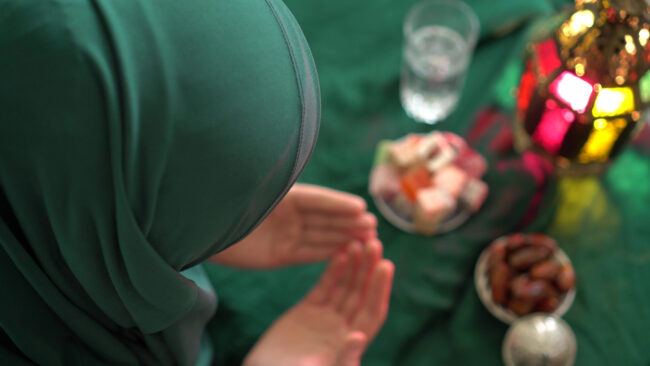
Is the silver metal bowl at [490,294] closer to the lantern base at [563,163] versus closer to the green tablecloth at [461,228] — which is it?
Result: the green tablecloth at [461,228]

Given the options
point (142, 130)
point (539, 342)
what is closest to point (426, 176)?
point (539, 342)

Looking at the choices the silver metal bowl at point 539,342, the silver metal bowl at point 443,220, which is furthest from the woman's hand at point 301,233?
the silver metal bowl at point 539,342

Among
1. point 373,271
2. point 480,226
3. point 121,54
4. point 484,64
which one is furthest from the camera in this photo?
point 484,64

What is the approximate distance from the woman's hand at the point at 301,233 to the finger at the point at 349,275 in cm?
2

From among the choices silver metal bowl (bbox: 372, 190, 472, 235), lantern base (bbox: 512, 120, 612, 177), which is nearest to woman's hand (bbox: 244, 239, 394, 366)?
silver metal bowl (bbox: 372, 190, 472, 235)

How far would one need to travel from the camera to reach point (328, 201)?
2.67ft

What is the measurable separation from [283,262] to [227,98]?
0.45 meters

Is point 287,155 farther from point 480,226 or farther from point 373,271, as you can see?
point 480,226

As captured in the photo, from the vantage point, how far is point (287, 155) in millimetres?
475

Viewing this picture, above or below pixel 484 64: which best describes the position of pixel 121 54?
above

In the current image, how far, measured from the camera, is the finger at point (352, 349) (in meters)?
0.73

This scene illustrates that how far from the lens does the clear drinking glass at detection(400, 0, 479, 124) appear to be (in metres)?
0.98

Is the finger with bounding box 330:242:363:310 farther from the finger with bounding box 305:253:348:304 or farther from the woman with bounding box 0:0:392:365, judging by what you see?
the woman with bounding box 0:0:392:365

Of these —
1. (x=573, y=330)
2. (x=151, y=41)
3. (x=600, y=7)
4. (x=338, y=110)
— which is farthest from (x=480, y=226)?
(x=151, y=41)
